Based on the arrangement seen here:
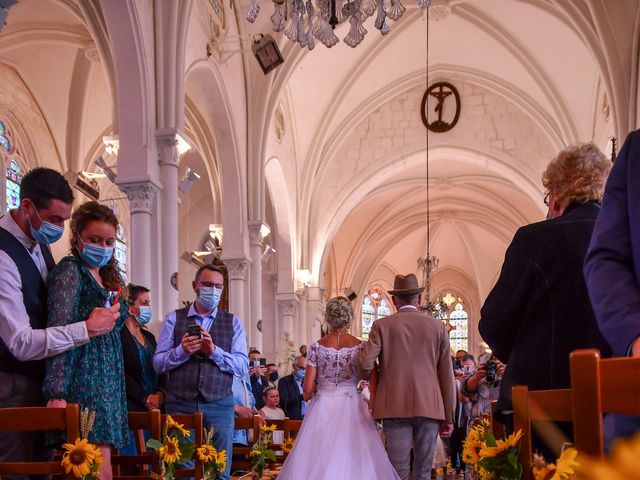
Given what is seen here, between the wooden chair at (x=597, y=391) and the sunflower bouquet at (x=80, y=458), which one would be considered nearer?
the wooden chair at (x=597, y=391)

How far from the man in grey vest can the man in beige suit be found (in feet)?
4.27

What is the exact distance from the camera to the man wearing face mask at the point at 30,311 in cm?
302

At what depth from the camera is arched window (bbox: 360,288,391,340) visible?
122ft

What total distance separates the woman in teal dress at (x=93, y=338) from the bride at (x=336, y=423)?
9.04 ft

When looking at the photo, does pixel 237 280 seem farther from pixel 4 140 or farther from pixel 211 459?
pixel 211 459

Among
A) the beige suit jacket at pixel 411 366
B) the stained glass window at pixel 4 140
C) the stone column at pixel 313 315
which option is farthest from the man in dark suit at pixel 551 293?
the stone column at pixel 313 315

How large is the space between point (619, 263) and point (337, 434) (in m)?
4.38

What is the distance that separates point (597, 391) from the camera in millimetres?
1231

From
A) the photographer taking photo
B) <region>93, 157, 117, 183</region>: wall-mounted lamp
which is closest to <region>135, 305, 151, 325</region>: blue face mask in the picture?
the photographer taking photo

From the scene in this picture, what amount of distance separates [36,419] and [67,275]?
2.46 feet

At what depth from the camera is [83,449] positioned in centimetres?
277

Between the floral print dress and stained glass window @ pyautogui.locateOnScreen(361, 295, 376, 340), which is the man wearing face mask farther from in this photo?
stained glass window @ pyautogui.locateOnScreen(361, 295, 376, 340)

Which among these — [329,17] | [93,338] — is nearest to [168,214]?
[329,17]

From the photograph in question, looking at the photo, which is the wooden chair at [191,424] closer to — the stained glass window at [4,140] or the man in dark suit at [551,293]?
the man in dark suit at [551,293]
